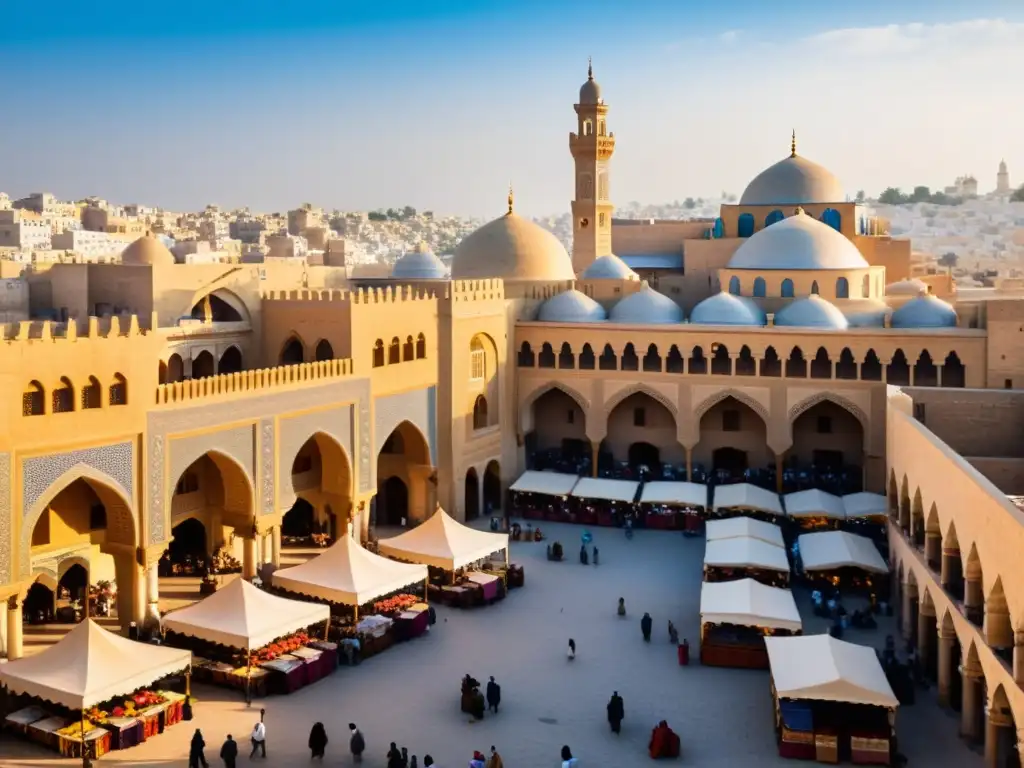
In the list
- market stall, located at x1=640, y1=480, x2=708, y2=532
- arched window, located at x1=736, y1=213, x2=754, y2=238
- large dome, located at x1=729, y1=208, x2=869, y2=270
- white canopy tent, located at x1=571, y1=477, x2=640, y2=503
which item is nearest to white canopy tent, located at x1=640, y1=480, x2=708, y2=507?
market stall, located at x1=640, y1=480, x2=708, y2=532

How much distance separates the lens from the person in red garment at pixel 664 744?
1552cm

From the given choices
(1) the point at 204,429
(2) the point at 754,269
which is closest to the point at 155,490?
(1) the point at 204,429

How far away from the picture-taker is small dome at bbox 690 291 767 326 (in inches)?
1210

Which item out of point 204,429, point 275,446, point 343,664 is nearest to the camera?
point 343,664

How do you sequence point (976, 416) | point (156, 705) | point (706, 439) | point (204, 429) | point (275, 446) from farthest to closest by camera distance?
point (706, 439) → point (976, 416) → point (275, 446) → point (204, 429) → point (156, 705)

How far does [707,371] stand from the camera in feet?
99.6

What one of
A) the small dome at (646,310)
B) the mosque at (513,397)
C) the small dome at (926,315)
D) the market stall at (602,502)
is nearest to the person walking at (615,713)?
the mosque at (513,397)

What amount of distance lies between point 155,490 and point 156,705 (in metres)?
4.39

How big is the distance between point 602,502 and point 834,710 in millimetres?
13643

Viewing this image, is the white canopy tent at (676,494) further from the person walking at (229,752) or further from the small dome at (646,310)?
the person walking at (229,752)

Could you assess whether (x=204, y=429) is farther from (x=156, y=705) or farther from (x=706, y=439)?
(x=706, y=439)

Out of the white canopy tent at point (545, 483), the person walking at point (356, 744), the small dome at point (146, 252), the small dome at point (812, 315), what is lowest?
the person walking at point (356, 744)

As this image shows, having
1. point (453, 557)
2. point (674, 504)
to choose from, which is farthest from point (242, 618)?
point (674, 504)

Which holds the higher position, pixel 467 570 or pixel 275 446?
pixel 275 446
